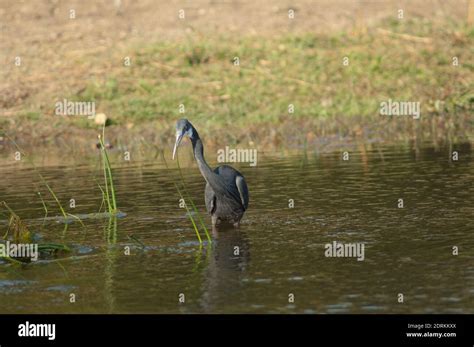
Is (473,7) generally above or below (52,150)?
above

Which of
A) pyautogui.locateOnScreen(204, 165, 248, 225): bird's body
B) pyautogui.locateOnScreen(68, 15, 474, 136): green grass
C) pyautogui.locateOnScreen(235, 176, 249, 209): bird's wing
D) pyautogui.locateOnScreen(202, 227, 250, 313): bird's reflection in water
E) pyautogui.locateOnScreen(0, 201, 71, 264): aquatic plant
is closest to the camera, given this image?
pyautogui.locateOnScreen(202, 227, 250, 313): bird's reflection in water

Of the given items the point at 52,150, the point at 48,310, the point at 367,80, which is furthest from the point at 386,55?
the point at 48,310

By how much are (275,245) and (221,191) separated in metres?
1.75

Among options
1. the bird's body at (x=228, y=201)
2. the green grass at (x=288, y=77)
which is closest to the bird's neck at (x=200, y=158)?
the bird's body at (x=228, y=201)

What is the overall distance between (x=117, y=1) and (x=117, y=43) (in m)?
4.04

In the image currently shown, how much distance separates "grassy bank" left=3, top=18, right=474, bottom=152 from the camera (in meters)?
23.5

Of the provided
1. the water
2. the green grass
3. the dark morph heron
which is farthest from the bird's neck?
the green grass

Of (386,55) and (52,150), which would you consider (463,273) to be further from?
(386,55)

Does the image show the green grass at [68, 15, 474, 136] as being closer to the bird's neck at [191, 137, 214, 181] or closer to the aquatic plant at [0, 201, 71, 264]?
the bird's neck at [191, 137, 214, 181]

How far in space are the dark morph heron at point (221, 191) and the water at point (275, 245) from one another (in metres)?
0.31

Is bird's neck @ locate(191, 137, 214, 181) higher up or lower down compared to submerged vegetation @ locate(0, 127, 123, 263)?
higher up

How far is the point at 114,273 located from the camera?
39.7 feet

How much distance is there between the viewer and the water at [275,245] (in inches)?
424

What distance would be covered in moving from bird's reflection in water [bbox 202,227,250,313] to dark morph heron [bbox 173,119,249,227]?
0.72ft
